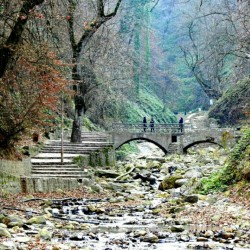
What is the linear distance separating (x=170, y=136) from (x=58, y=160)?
102 feet

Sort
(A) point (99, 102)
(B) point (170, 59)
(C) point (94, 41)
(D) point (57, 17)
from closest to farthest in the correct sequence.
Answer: (D) point (57, 17) → (C) point (94, 41) → (A) point (99, 102) → (B) point (170, 59)

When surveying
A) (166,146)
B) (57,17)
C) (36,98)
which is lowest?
(166,146)

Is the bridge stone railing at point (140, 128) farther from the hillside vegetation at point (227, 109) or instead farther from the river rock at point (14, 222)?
the river rock at point (14, 222)

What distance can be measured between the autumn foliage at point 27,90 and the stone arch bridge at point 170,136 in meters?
34.1

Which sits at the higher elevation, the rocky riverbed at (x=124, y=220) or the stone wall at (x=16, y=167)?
the stone wall at (x=16, y=167)

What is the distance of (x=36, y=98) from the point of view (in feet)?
52.3

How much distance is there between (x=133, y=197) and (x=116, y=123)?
32.7m

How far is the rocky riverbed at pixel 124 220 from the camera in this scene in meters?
9.59

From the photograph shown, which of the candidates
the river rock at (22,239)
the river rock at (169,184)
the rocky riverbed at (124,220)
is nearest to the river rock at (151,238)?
the rocky riverbed at (124,220)

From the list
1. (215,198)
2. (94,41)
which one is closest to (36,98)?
(215,198)

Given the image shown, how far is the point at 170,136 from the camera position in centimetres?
5288

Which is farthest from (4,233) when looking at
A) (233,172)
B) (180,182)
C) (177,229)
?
(180,182)

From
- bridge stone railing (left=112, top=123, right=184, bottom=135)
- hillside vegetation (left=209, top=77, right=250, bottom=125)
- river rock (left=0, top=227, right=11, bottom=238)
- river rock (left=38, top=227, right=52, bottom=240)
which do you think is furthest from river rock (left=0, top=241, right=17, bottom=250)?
hillside vegetation (left=209, top=77, right=250, bottom=125)

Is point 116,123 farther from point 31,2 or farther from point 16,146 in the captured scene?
point 31,2
